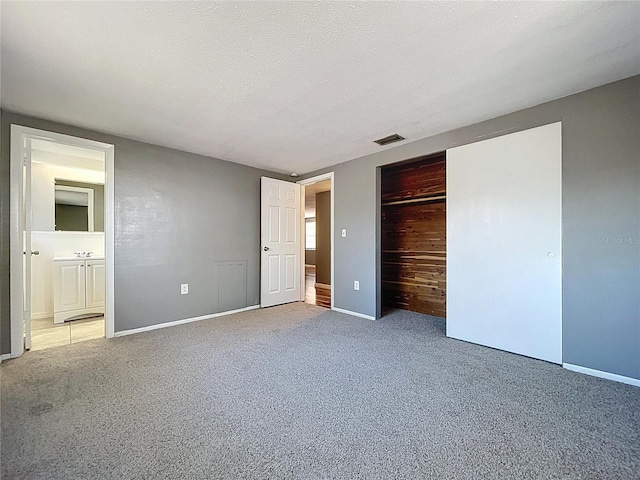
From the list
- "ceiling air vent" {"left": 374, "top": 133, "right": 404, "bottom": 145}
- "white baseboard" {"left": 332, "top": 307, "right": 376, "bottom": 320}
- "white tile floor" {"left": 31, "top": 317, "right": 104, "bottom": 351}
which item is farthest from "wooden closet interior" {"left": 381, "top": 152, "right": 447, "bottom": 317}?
"white tile floor" {"left": 31, "top": 317, "right": 104, "bottom": 351}

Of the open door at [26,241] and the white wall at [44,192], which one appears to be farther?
the white wall at [44,192]

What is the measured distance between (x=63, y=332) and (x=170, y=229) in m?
1.68

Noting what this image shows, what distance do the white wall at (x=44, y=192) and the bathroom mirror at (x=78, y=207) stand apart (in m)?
0.06

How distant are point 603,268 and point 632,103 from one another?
1.23m

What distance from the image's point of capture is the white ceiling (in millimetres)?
1449

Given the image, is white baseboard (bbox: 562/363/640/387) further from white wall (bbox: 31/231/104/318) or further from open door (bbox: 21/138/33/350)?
white wall (bbox: 31/231/104/318)

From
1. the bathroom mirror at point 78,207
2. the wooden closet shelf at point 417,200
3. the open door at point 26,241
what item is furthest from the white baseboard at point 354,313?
the bathroom mirror at point 78,207

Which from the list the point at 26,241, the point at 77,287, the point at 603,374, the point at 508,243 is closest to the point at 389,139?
the point at 508,243

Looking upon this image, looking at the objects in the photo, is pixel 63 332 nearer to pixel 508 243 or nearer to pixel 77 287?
pixel 77 287

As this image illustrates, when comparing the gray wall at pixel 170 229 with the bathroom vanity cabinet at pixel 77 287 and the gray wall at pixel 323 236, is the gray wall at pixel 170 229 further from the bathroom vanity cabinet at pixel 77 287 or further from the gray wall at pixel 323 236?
the gray wall at pixel 323 236

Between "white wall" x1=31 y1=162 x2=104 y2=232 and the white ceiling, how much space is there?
1.92m

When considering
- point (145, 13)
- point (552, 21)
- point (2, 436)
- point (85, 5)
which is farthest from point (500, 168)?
point (2, 436)

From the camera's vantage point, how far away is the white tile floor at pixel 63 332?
9.61 ft

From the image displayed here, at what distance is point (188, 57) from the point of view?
5.82 ft
